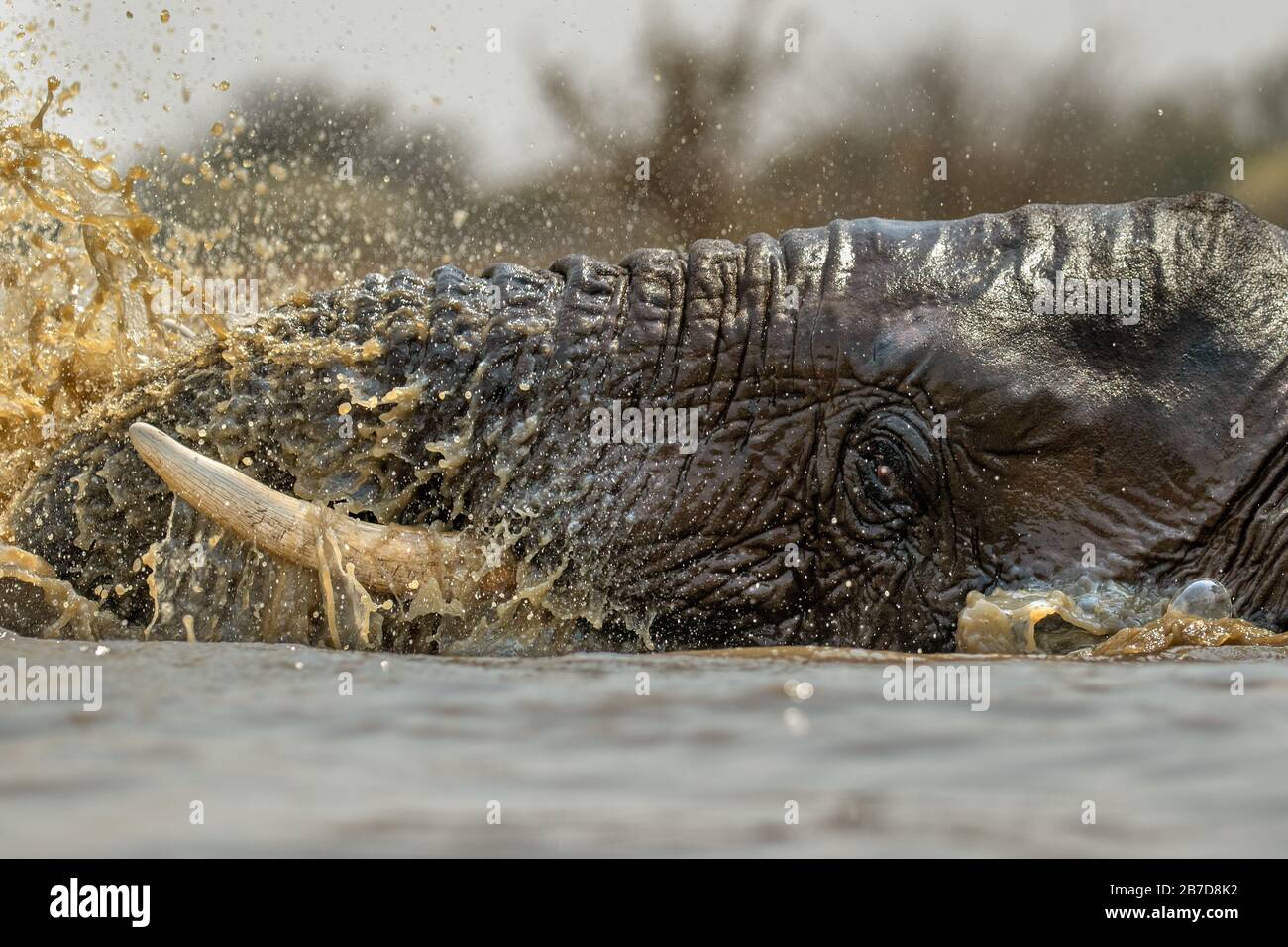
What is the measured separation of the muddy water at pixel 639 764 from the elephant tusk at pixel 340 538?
29.9 inches

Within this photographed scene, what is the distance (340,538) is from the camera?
5.25m

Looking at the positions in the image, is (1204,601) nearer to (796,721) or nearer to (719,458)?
(719,458)

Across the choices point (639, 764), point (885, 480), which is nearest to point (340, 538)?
point (885, 480)

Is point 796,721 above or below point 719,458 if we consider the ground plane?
below

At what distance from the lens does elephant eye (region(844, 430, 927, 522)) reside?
18.0 ft

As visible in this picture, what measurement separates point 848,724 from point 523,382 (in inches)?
84.3

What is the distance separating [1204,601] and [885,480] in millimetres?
1031

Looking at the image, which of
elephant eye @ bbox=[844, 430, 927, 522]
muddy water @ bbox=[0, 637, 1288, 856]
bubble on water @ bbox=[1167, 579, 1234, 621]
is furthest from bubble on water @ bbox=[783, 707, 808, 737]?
bubble on water @ bbox=[1167, 579, 1234, 621]

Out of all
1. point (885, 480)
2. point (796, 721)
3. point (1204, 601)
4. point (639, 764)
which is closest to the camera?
point (639, 764)

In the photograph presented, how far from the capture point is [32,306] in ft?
20.1

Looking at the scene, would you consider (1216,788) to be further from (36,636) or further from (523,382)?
(36,636)

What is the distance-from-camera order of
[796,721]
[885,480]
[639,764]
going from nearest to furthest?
[639,764]
[796,721]
[885,480]

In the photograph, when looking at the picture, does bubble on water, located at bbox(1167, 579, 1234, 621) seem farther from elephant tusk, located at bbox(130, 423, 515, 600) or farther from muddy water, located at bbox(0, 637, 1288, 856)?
elephant tusk, located at bbox(130, 423, 515, 600)
